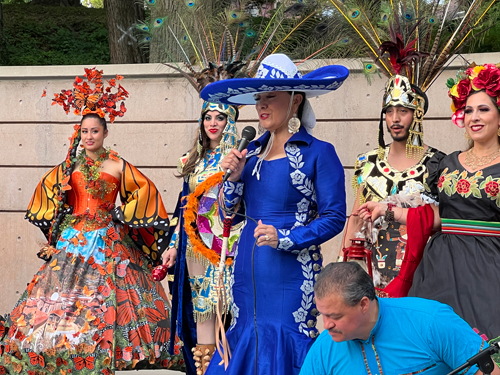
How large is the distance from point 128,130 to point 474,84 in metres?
5.55

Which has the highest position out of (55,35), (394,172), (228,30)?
(55,35)

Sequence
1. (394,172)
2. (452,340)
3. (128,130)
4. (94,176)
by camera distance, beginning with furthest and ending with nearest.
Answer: (128,130) → (94,176) → (394,172) → (452,340)

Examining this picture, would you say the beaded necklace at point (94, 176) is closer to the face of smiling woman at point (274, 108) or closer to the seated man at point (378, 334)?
the face of smiling woman at point (274, 108)

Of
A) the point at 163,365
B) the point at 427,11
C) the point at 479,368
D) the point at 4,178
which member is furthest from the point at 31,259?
the point at 479,368

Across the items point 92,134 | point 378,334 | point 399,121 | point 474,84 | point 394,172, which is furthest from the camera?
point 92,134

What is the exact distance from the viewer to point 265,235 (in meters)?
3.58

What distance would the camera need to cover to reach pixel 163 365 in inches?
226

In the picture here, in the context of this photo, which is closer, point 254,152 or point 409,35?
point 254,152

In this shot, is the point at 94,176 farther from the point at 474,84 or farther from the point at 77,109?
the point at 474,84

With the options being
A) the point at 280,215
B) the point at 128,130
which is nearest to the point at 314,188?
the point at 280,215

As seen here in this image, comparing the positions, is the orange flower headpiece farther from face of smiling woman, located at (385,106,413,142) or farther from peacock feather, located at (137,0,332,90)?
face of smiling woman, located at (385,106,413,142)

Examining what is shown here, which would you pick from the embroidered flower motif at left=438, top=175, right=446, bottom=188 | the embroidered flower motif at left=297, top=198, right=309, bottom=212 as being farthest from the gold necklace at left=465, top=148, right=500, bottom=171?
the embroidered flower motif at left=297, top=198, right=309, bottom=212

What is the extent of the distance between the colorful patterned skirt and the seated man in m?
2.81

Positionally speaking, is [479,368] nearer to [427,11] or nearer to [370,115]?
[427,11]
